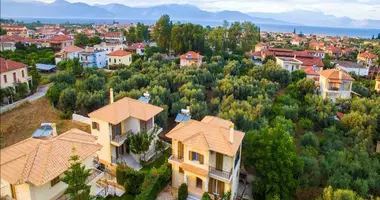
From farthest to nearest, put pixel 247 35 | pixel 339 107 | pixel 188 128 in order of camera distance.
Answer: pixel 247 35, pixel 339 107, pixel 188 128

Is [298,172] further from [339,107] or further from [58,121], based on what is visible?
[339,107]

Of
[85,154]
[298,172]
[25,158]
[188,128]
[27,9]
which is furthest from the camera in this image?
[298,172]

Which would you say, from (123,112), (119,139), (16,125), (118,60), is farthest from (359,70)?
(16,125)

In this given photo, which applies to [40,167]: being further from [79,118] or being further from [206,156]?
[79,118]

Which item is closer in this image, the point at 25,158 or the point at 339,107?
the point at 25,158

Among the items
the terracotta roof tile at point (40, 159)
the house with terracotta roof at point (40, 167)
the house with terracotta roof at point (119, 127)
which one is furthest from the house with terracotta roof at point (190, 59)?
the terracotta roof tile at point (40, 159)

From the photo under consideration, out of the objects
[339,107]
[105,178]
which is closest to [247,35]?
[339,107]
